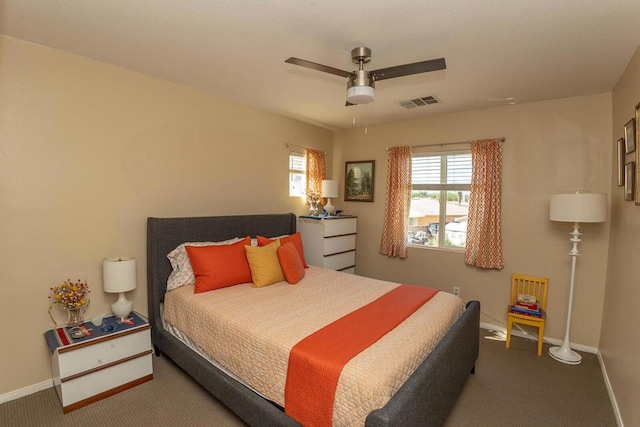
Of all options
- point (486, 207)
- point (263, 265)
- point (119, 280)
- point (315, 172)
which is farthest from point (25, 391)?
point (486, 207)

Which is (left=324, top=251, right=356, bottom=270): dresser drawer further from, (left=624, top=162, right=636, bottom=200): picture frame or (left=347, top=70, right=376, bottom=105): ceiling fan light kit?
(left=624, top=162, right=636, bottom=200): picture frame

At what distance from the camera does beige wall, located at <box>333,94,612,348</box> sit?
312 cm

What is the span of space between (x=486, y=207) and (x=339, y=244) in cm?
188

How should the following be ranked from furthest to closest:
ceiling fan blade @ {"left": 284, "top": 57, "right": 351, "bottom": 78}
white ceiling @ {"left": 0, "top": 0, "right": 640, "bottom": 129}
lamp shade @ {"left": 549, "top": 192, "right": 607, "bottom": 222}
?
lamp shade @ {"left": 549, "top": 192, "right": 607, "bottom": 222} < ceiling fan blade @ {"left": 284, "top": 57, "right": 351, "bottom": 78} < white ceiling @ {"left": 0, "top": 0, "right": 640, "bottom": 129}

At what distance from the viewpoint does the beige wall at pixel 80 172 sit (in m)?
2.26

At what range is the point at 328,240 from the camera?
13.7ft

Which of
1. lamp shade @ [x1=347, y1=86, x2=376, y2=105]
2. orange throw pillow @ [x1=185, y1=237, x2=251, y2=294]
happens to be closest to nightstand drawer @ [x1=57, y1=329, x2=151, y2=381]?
orange throw pillow @ [x1=185, y1=237, x2=251, y2=294]

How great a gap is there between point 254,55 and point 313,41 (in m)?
0.52

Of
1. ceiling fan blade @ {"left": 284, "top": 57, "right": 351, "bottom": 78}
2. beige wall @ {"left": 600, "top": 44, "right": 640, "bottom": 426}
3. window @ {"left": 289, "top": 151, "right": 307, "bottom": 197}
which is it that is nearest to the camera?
ceiling fan blade @ {"left": 284, "top": 57, "right": 351, "bottom": 78}

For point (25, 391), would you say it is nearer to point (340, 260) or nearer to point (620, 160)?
point (340, 260)

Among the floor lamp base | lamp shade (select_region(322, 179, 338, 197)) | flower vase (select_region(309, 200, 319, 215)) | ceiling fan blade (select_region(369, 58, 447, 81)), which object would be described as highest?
ceiling fan blade (select_region(369, 58, 447, 81))

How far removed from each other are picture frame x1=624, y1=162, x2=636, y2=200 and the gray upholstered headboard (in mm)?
3419

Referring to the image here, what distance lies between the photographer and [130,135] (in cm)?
280

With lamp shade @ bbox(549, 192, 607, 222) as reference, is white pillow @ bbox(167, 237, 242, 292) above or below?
below
